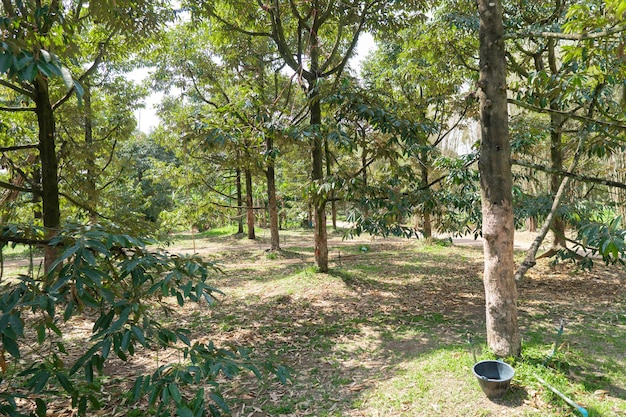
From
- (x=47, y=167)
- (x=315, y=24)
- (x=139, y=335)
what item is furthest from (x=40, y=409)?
(x=315, y=24)

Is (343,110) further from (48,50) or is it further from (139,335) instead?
(139,335)

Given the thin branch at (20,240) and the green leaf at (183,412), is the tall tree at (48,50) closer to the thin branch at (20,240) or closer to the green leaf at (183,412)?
the thin branch at (20,240)

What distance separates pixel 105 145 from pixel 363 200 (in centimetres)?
638

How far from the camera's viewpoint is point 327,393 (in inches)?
139

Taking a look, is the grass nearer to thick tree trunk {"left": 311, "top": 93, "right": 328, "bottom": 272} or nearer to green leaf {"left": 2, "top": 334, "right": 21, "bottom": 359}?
thick tree trunk {"left": 311, "top": 93, "right": 328, "bottom": 272}

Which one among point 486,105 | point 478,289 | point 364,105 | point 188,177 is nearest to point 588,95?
point 486,105

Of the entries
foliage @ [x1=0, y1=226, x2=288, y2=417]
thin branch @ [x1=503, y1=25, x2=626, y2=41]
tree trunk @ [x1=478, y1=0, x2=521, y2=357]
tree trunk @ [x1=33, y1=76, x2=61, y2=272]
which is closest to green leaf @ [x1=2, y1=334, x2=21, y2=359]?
foliage @ [x1=0, y1=226, x2=288, y2=417]

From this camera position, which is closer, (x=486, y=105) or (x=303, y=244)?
(x=486, y=105)

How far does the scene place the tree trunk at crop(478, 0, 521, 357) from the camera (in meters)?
3.42

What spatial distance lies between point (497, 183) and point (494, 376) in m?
1.71

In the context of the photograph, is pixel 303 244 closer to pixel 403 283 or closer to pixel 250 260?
pixel 250 260

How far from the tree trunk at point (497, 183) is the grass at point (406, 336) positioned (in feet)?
1.50

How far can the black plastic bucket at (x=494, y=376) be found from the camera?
3.02 m

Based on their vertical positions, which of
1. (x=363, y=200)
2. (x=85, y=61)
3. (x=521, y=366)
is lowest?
(x=521, y=366)
